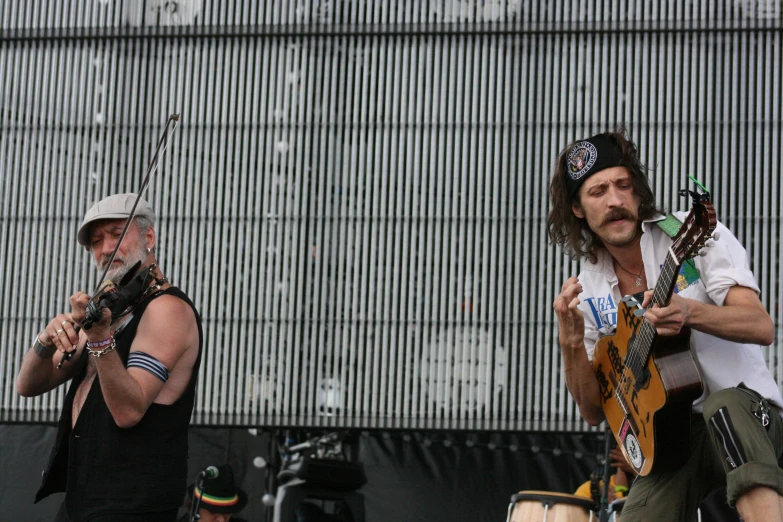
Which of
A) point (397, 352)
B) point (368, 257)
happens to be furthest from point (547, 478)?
point (368, 257)

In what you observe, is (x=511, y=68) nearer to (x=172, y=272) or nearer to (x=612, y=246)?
(x=172, y=272)

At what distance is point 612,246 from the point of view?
4293 mm

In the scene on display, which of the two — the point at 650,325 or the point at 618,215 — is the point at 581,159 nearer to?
the point at 618,215

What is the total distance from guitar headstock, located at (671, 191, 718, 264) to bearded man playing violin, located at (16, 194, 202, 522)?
6.27 feet

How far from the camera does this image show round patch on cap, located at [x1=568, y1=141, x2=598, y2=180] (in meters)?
4.43

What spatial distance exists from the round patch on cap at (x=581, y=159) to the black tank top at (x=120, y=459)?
1.73 m

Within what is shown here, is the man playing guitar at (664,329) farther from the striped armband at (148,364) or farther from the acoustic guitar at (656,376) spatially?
the striped armband at (148,364)

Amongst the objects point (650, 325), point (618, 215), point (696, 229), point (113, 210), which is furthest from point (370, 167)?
point (696, 229)

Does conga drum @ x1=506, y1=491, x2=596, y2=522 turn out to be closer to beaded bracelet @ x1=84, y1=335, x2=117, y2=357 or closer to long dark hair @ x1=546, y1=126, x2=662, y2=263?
long dark hair @ x1=546, y1=126, x2=662, y2=263

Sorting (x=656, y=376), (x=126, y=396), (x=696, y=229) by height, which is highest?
(x=696, y=229)

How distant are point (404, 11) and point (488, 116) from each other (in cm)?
101

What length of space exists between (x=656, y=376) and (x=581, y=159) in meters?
1.05

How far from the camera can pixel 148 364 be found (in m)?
4.26

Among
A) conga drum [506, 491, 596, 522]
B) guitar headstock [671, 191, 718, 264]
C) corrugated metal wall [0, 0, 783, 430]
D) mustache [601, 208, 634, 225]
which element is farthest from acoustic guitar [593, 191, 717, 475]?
corrugated metal wall [0, 0, 783, 430]
